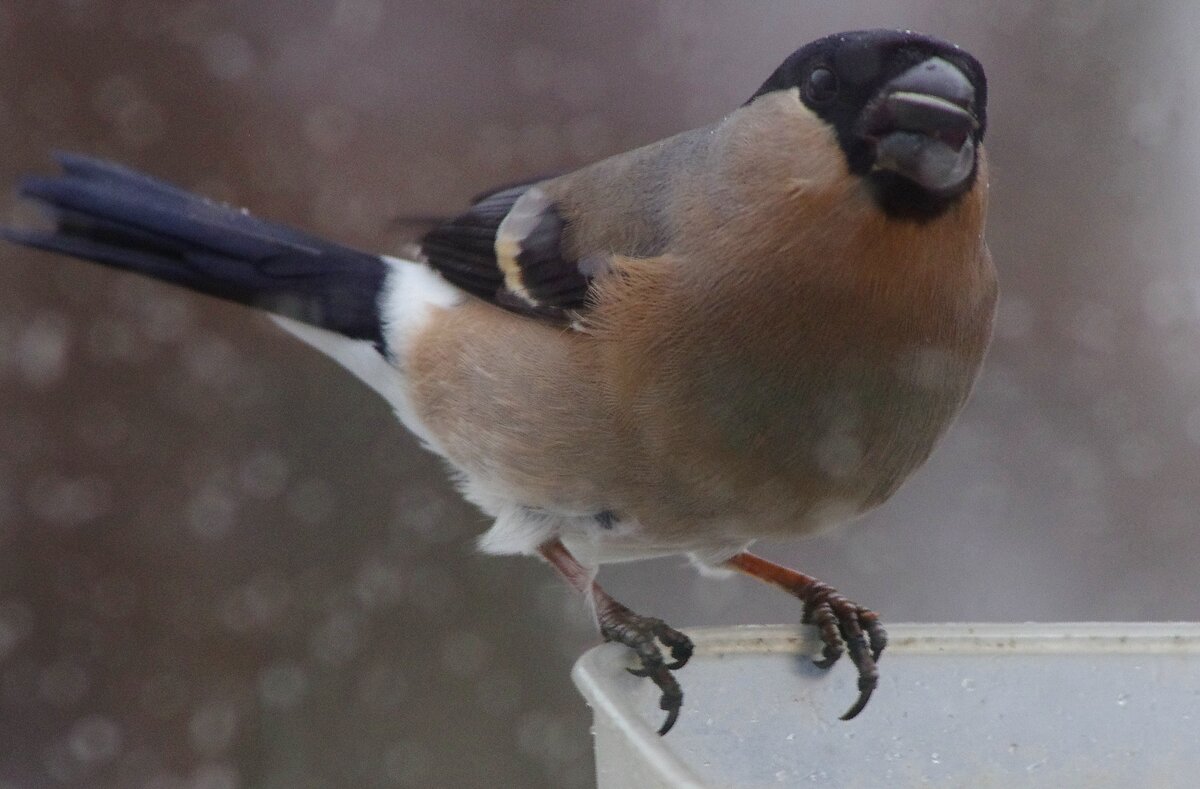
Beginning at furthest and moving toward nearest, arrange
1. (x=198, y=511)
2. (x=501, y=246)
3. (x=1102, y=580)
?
1. (x=1102, y=580)
2. (x=198, y=511)
3. (x=501, y=246)

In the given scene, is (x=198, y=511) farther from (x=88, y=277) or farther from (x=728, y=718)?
(x=728, y=718)

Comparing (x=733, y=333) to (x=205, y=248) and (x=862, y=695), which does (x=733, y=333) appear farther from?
(x=205, y=248)

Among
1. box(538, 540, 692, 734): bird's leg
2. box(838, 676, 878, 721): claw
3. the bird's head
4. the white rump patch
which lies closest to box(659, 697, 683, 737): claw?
box(538, 540, 692, 734): bird's leg

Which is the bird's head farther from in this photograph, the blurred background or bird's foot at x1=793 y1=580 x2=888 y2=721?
the blurred background

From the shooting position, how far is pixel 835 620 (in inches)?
59.6

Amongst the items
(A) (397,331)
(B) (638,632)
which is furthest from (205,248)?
(B) (638,632)

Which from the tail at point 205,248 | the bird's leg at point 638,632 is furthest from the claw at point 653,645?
the tail at point 205,248

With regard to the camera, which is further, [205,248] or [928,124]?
[205,248]

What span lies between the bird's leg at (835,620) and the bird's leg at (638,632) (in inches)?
5.5

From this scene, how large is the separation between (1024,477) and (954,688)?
1.31 metres

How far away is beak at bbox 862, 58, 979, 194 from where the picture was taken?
1154 mm

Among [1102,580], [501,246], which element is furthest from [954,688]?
[1102,580]

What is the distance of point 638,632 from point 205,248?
82 centimetres

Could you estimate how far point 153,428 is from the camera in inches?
85.7
